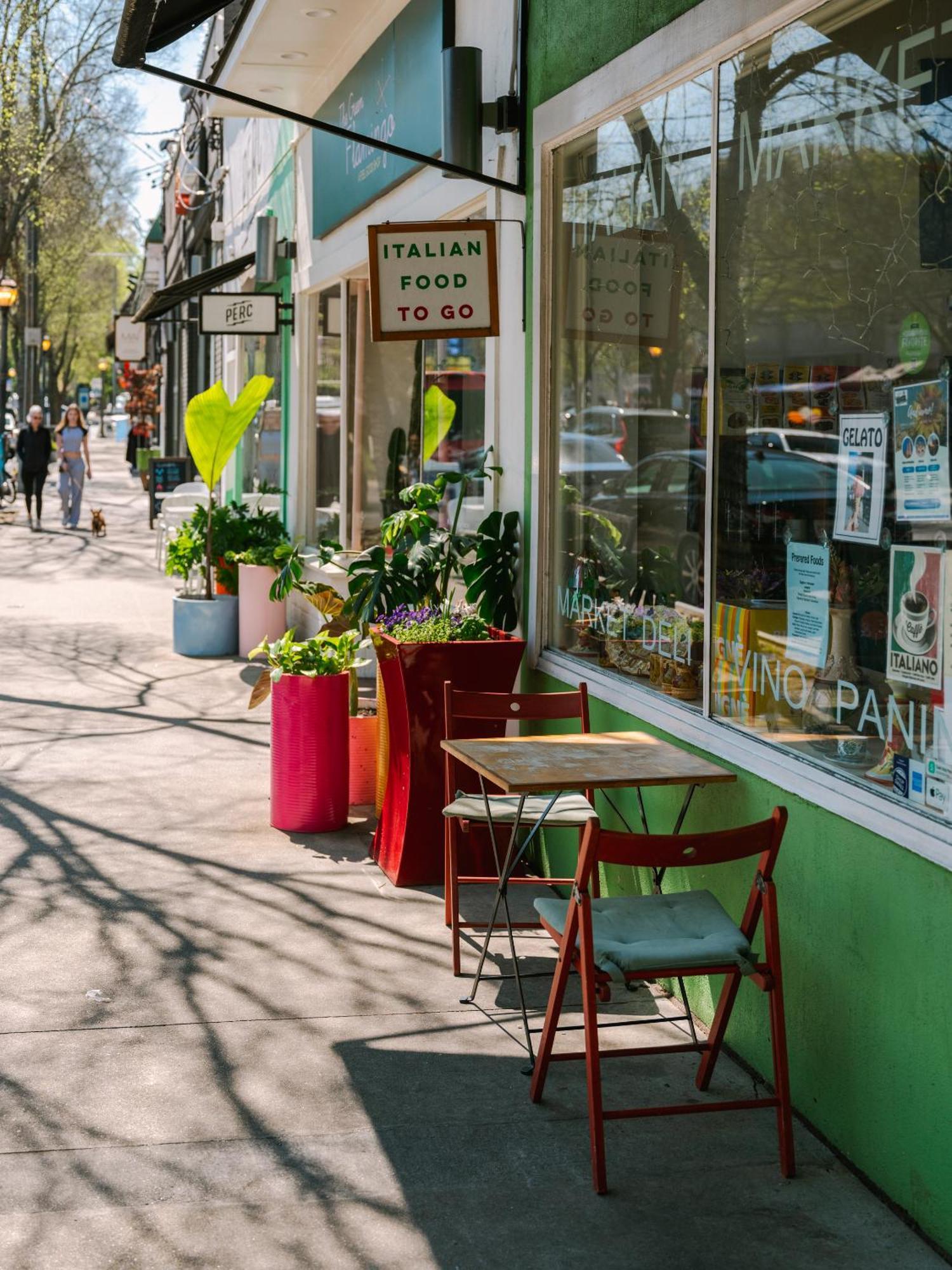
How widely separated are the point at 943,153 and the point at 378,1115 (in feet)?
9.78

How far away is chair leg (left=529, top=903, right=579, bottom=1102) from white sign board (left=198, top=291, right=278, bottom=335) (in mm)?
9082

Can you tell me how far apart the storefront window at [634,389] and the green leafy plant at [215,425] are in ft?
17.9

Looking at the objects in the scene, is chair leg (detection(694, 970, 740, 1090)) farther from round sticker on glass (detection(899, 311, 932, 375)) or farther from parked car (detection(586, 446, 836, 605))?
round sticker on glass (detection(899, 311, 932, 375))

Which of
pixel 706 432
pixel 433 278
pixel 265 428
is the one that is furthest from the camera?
pixel 265 428

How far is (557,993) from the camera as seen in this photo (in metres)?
4.01

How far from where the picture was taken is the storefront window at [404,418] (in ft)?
26.1

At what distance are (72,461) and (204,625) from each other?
11846mm

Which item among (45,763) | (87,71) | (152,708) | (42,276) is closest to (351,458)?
(152,708)

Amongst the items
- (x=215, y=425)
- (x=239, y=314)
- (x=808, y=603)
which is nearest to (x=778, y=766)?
(x=808, y=603)

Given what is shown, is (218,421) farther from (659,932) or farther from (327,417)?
(659,932)

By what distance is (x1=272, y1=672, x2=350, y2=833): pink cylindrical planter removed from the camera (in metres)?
6.81

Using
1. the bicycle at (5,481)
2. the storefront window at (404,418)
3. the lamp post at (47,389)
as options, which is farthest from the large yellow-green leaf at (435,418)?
the lamp post at (47,389)

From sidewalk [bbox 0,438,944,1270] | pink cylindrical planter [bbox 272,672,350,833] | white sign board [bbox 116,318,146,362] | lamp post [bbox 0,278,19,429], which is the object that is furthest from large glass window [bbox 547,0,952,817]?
lamp post [bbox 0,278,19,429]

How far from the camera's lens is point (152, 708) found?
31.8 feet
